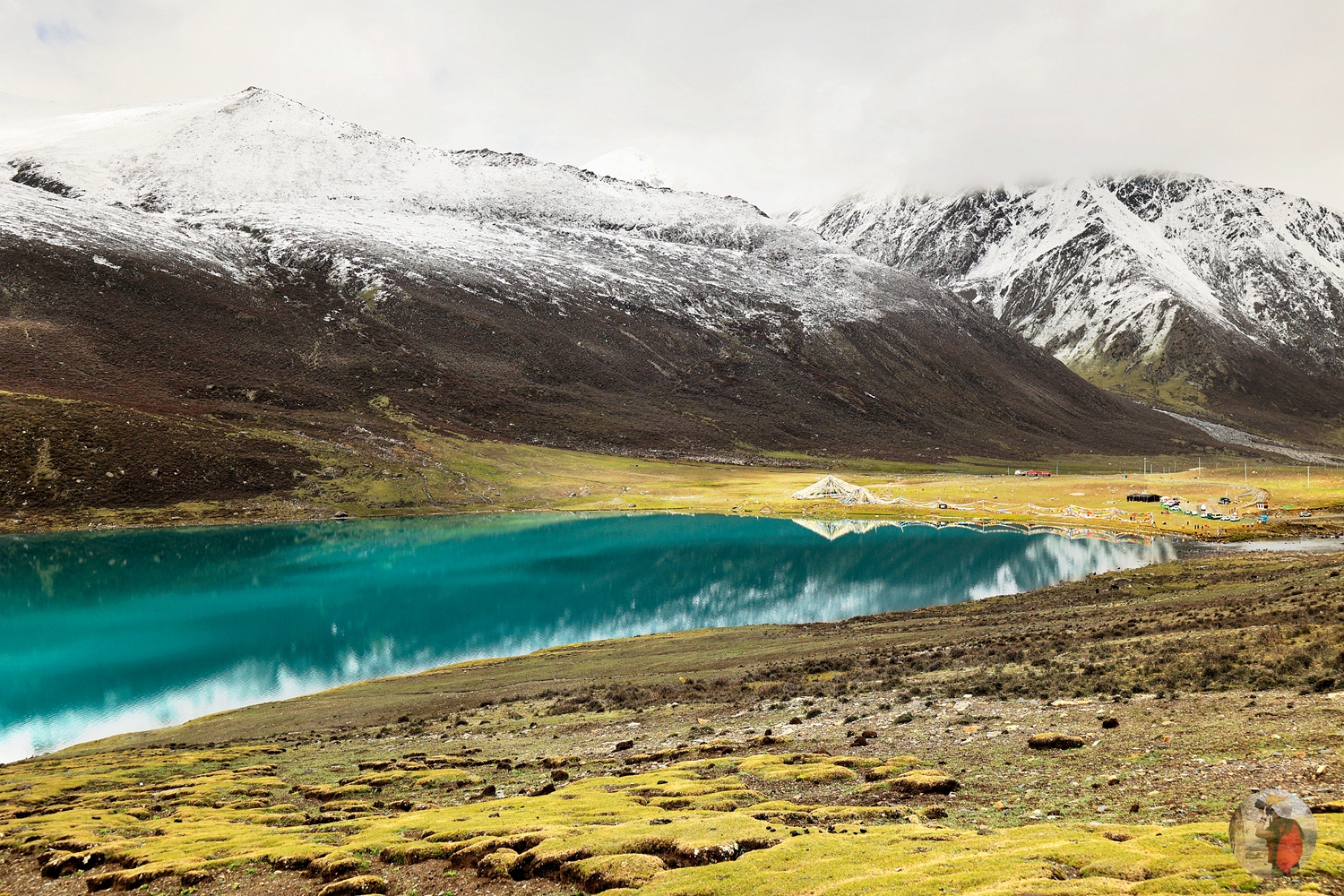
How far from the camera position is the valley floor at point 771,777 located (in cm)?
1457

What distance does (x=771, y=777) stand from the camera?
2273cm

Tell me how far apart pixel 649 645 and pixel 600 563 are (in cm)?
4418

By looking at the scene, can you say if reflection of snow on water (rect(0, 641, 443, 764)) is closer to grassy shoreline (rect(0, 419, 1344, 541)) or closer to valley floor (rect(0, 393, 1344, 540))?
grassy shoreline (rect(0, 419, 1344, 541))

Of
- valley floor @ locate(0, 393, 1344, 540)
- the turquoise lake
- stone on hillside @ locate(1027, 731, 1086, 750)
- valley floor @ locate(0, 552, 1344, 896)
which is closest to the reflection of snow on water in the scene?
the turquoise lake

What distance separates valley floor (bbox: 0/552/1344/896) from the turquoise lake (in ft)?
40.7

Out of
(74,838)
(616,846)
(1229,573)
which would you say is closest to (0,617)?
(74,838)

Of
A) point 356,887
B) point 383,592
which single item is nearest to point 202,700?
point 383,592

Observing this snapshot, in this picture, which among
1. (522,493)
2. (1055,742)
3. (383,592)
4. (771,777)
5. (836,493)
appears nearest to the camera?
(1055,742)

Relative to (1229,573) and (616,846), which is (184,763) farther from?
(1229,573)

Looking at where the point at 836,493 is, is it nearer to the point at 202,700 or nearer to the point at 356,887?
the point at 202,700

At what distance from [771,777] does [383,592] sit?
70.6 metres

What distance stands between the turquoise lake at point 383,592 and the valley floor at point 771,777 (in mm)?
12407

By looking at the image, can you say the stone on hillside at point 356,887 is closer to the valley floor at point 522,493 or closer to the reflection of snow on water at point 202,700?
the reflection of snow on water at point 202,700

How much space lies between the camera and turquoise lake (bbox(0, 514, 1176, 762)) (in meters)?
53.7
